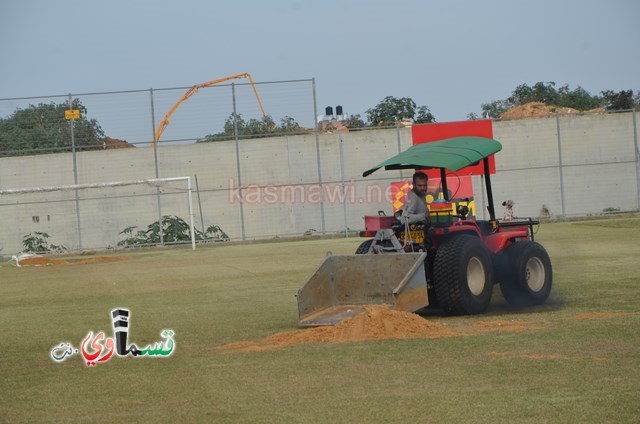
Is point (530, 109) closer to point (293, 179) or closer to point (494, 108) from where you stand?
point (494, 108)

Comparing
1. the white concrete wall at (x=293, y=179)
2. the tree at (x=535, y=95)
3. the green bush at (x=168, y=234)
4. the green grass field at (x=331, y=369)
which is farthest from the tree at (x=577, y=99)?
the green grass field at (x=331, y=369)

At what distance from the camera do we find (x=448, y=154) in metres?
12.7

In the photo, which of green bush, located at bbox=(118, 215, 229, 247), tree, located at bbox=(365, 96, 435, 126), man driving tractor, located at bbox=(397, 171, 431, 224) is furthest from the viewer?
tree, located at bbox=(365, 96, 435, 126)

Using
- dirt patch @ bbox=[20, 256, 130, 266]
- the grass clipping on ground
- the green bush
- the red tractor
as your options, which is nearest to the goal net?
the green bush

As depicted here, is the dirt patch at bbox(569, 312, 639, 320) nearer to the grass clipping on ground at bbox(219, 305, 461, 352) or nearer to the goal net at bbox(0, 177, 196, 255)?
the grass clipping on ground at bbox(219, 305, 461, 352)

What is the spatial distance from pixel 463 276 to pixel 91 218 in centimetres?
3128

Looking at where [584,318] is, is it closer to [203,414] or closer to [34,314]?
[203,414]

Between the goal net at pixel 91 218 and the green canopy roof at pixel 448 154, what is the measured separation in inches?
1107

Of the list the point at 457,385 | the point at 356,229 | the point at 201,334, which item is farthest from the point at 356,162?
the point at 457,385

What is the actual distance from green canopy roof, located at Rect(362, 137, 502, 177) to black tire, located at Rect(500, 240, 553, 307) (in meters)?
1.43

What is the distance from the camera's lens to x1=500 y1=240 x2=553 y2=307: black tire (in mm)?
13344

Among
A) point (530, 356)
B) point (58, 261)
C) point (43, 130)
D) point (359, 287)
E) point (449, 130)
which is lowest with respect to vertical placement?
point (530, 356)

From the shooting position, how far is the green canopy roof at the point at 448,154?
487 inches

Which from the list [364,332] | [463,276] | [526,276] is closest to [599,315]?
[463,276]
